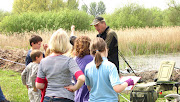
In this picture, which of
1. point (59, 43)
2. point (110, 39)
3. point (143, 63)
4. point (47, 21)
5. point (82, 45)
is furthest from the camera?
point (47, 21)

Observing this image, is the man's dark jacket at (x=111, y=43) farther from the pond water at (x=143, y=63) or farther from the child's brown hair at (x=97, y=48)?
the pond water at (x=143, y=63)

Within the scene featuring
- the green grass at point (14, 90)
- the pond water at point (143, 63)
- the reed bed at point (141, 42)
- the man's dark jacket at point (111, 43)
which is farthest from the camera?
the reed bed at point (141, 42)

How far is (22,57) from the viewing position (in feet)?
36.0

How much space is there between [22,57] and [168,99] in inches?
302

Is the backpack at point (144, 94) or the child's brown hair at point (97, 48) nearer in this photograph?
the child's brown hair at point (97, 48)

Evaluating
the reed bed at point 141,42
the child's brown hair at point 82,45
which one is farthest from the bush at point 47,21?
the child's brown hair at point 82,45

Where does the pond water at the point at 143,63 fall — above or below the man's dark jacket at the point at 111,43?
below

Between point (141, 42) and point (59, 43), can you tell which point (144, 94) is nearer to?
point (59, 43)

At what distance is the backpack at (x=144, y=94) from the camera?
439 centimetres

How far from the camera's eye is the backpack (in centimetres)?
439

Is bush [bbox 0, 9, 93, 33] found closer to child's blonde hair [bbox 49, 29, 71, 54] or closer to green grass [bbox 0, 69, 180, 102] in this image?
green grass [bbox 0, 69, 180, 102]

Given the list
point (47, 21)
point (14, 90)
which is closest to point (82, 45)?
point (14, 90)

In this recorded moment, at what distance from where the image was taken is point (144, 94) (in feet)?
14.4

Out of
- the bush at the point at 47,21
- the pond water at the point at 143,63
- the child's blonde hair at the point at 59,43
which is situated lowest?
the pond water at the point at 143,63
